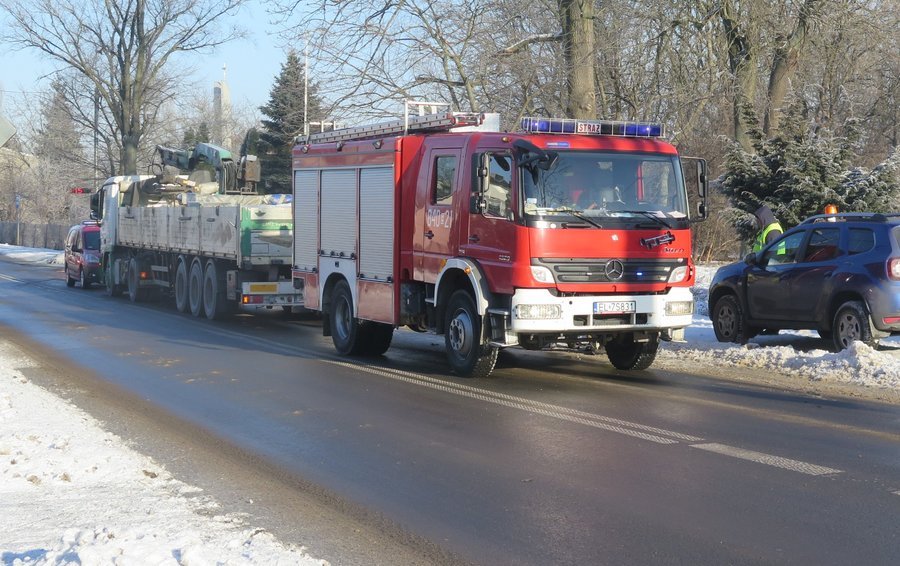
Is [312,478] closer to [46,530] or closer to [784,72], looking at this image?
[46,530]

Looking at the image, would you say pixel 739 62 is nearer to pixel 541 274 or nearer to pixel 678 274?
pixel 678 274

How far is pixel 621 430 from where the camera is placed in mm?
8641

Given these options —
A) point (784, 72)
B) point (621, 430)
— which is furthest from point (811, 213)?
point (621, 430)

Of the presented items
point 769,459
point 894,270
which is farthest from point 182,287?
point 769,459

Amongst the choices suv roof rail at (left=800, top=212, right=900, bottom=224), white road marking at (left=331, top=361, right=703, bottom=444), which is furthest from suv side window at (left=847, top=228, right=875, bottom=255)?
white road marking at (left=331, top=361, right=703, bottom=444)

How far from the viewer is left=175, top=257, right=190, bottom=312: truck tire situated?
72.2 feet

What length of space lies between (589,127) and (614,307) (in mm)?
2100

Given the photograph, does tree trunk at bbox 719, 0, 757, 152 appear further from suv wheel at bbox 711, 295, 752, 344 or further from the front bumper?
the front bumper

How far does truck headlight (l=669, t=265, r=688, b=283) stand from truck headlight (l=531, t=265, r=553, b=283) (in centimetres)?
155

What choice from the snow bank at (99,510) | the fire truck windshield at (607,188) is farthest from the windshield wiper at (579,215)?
the snow bank at (99,510)

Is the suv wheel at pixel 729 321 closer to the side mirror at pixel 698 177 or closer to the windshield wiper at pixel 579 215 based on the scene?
the side mirror at pixel 698 177

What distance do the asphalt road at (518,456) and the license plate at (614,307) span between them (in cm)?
81

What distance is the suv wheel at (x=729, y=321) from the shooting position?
47.9ft

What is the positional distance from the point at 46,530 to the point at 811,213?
1688 cm
